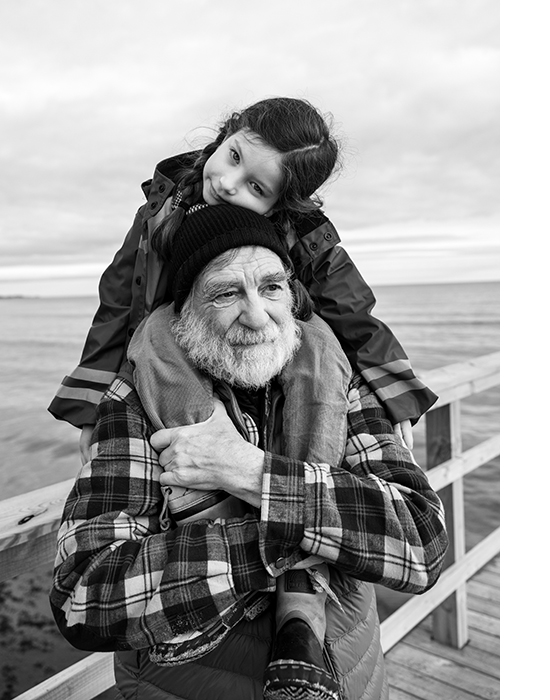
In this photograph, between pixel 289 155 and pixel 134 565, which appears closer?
pixel 134 565

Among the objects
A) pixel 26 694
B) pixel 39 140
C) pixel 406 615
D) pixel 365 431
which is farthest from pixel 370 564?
pixel 39 140

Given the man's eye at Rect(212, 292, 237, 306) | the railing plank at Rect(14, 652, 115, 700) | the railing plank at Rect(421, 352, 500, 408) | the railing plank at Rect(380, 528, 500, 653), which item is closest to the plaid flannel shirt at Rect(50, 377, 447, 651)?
the man's eye at Rect(212, 292, 237, 306)

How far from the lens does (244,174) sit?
1.47m

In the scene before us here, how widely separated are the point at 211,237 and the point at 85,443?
639 mm

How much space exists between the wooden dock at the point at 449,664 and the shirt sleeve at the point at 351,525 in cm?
162

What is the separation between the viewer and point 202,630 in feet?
3.57

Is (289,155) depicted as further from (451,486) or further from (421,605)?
(421,605)

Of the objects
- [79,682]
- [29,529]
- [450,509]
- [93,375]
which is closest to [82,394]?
[93,375]

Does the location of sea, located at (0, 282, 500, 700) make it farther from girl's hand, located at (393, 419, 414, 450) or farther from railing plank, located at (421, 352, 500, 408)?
girl's hand, located at (393, 419, 414, 450)

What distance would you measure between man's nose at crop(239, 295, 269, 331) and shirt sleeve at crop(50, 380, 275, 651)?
428 millimetres

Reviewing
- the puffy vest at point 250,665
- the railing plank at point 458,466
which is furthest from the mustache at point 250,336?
the railing plank at point 458,466

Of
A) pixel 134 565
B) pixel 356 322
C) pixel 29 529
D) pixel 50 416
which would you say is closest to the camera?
pixel 134 565

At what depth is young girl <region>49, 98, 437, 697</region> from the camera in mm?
1483

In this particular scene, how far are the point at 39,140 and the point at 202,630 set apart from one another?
16.0 metres
